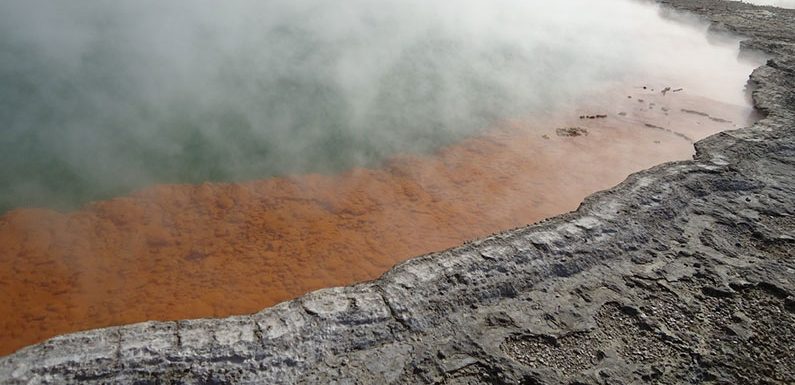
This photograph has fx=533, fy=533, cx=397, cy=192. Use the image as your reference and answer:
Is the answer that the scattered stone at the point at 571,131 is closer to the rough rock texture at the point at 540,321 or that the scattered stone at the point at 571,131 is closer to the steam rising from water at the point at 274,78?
the steam rising from water at the point at 274,78

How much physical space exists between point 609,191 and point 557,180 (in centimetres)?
70

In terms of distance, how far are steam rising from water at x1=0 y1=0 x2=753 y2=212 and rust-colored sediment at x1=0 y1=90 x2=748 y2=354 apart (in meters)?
0.27

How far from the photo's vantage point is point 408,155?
4.12 m

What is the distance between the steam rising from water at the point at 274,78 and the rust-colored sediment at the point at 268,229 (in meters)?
0.27

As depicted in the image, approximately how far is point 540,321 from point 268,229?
5.76 feet

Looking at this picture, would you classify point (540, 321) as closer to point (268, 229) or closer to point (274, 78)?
point (268, 229)

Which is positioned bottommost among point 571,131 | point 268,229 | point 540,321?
point 268,229

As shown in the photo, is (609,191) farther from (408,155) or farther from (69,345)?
(69,345)

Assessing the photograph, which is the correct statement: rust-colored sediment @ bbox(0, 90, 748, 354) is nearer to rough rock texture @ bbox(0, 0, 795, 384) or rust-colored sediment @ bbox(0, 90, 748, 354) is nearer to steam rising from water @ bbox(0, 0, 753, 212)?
steam rising from water @ bbox(0, 0, 753, 212)

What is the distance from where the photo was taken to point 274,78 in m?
5.05

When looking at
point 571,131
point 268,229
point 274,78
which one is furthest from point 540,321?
point 274,78

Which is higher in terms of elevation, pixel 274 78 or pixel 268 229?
pixel 274 78

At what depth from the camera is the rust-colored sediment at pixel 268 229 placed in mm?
2742

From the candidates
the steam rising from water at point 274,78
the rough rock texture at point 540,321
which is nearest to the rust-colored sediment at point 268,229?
the steam rising from water at point 274,78
